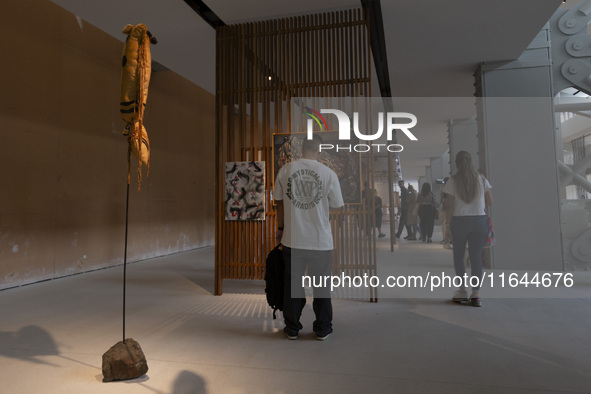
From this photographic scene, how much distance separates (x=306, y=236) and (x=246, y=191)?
5.94 ft

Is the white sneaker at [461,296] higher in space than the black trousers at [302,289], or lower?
lower

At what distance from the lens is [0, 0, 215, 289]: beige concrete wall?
16.3 feet

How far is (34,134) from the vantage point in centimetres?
523

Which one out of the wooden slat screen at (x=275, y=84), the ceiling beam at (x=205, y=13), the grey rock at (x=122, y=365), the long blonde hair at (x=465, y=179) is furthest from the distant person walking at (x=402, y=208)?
the grey rock at (x=122, y=365)

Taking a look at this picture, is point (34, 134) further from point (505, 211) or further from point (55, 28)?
point (505, 211)

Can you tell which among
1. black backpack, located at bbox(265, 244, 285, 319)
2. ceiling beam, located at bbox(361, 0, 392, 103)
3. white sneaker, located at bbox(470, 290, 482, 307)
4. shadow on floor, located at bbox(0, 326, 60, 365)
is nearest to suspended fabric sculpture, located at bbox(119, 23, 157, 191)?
black backpack, located at bbox(265, 244, 285, 319)

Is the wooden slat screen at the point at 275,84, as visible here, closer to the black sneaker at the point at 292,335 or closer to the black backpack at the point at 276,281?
the black backpack at the point at 276,281

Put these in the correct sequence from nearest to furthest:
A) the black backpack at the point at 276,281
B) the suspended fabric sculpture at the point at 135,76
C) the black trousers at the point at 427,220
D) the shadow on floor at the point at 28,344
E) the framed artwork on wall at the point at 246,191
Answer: the suspended fabric sculpture at the point at 135,76 → the shadow on floor at the point at 28,344 → the black backpack at the point at 276,281 → the framed artwork on wall at the point at 246,191 → the black trousers at the point at 427,220

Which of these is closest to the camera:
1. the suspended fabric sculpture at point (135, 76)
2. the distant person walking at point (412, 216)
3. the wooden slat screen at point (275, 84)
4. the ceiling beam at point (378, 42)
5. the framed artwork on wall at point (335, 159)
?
the suspended fabric sculpture at point (135, 76)

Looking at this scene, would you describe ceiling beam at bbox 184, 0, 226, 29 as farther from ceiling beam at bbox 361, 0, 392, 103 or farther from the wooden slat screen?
ceiling beam at bbox 361, 0, 392, 103

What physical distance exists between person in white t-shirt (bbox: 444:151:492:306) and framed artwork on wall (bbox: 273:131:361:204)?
0.99m

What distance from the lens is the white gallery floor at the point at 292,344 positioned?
226 cm

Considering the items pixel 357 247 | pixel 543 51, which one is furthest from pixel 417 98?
pixel 357 247

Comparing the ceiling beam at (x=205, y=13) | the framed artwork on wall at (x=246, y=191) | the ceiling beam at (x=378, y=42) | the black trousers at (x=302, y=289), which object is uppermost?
the ceiling beam at (x=378, y=42)
